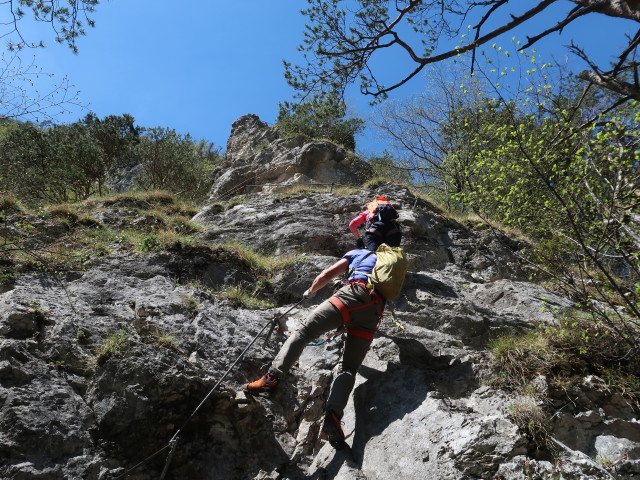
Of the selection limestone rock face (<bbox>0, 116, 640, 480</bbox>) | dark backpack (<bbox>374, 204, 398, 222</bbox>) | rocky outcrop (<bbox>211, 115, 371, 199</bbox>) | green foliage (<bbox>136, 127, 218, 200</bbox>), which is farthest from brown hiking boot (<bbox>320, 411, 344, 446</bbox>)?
green foliage (<bbox>136, 127, 218, 200</bbox>)

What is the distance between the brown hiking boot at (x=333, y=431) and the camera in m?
3.95

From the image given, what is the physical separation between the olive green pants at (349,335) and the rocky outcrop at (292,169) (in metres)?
10.7

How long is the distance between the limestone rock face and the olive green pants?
0.36 m

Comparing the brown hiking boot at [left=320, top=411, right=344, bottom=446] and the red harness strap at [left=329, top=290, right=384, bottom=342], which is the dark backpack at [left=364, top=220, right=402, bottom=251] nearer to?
the red harness strap at [left=329, top=290, right=384, bottom=342]

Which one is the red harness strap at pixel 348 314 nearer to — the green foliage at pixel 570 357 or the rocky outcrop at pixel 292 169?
the green foliage at pixel 570 357

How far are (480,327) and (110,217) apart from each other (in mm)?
7434

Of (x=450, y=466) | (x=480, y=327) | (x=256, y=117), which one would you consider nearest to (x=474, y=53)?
(x=480, y=327)

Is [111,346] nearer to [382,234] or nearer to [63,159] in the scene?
[382,234]

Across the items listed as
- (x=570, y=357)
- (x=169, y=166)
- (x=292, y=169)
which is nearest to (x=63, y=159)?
(x=169, y=166)

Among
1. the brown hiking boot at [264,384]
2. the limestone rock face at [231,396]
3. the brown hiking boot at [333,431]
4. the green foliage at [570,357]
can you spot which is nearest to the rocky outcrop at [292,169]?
the limestone rock face at [231,396]

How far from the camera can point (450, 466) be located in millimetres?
3516

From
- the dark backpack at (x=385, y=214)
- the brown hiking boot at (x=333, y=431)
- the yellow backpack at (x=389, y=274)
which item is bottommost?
the brown hiking boot at (x=333, y=431)

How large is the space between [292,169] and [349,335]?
40.9ft

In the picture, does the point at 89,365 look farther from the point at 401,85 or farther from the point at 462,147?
the point at 462,147
